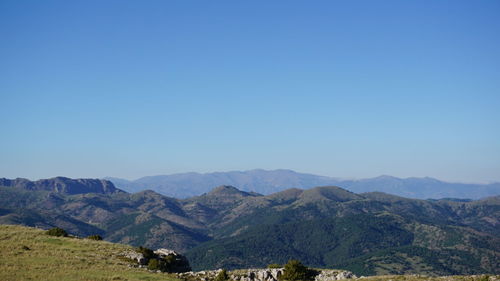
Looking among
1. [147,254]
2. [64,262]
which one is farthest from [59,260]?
[147,254]

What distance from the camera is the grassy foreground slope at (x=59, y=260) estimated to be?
3653 centimetres

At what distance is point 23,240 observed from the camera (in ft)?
172

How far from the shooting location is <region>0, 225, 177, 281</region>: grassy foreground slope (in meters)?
36.5

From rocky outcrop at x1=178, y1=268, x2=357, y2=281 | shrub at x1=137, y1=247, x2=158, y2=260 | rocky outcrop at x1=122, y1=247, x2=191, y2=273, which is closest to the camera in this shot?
rocky outcrop at x1=122, y1=247, x2=191, y2=273

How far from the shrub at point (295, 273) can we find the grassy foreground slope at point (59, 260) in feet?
64.3

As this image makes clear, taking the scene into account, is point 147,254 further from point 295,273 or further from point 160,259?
point 295,273

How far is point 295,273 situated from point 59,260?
32.7 meters

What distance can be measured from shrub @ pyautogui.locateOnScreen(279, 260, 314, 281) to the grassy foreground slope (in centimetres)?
1961

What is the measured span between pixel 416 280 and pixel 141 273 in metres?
31.1

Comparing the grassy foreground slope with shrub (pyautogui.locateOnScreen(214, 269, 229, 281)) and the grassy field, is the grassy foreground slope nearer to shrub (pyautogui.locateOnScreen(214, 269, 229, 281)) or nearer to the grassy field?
the grassy field

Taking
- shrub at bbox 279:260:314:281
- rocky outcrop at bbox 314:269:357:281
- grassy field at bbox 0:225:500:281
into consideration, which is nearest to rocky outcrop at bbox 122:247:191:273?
grassy field at bbox 0:225:500:281

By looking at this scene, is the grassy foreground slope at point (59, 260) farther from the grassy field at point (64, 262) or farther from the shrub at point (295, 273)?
the shrub at point (295, 273)

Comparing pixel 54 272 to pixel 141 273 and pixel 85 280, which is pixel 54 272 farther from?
pixel 141 273

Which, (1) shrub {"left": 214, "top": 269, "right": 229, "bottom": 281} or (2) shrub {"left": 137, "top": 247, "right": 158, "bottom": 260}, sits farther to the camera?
(2) shrub {"left": 137, "top": 247, "right": 158, "bottom": 260}
